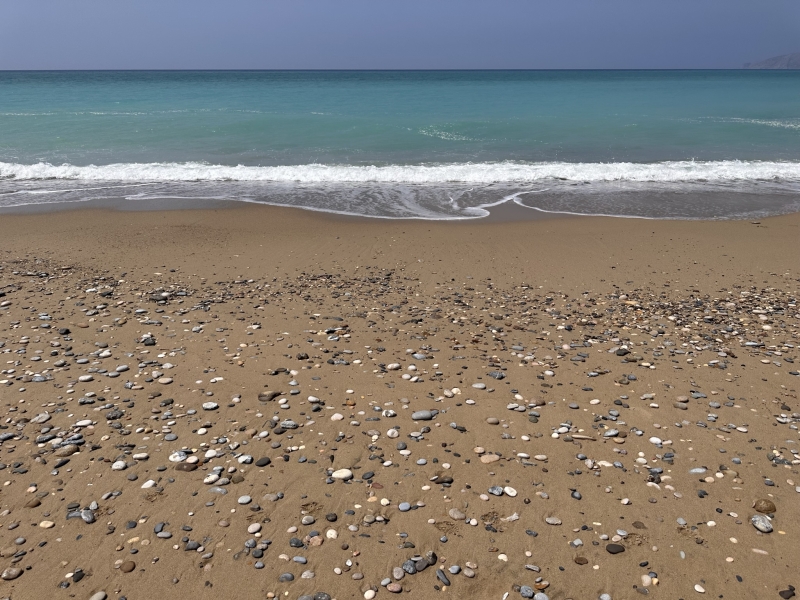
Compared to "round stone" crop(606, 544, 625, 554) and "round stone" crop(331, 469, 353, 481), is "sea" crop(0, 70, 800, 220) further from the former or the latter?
"round stone" crop(606, 544, 625, 554)

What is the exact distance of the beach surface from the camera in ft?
11.6

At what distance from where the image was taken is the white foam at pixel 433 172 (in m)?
16.2

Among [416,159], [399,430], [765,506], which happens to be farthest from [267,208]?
[765,506]

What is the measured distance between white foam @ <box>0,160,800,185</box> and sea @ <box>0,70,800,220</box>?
6 cm

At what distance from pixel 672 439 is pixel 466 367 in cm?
197

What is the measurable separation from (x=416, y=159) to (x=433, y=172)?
2.74 meters

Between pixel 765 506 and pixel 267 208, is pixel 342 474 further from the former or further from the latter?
pixel 267 208

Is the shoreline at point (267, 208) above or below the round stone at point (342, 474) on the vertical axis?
above

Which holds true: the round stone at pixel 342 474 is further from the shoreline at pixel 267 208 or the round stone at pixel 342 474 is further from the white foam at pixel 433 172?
the white foam at pixel 433 172

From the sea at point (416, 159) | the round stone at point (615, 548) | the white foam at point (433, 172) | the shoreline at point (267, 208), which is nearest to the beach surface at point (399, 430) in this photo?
the round stone at point (615, 548)

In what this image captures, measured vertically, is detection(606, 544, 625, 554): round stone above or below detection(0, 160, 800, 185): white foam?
below

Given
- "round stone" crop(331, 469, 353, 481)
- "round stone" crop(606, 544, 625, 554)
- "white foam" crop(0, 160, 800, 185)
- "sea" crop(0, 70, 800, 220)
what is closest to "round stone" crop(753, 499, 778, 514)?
"round stone" crop(606, 544, 625, 554)

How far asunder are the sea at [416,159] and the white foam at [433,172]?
6 centimetres

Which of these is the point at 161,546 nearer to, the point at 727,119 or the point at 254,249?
the point at 254,249
